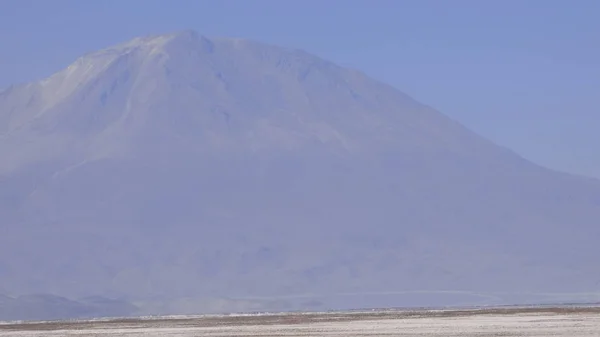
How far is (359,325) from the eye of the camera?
2290 inches

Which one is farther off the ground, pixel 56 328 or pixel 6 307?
pixel 6 307

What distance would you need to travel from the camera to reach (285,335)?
5397 cm

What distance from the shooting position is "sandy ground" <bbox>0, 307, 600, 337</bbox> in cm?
5259

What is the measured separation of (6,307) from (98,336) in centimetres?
13527

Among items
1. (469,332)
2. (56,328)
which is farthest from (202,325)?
(469,332)

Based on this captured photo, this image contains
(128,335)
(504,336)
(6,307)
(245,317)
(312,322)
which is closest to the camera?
(504,336)

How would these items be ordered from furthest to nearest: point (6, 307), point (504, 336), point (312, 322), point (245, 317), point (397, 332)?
point (6, 307), point (245, 317), point (312, 322), point (397, 332), point (504, 336)

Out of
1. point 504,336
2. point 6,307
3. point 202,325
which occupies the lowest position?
point 504,336

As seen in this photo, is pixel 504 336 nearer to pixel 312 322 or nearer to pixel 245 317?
pixel 312 322

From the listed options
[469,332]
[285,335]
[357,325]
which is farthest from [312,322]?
[469,332]

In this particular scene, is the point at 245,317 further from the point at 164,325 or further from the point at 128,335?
the point at 128,335

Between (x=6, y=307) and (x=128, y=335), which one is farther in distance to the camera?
(x=6, y=307)

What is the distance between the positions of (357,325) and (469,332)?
771cm

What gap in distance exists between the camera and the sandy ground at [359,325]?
173ft
